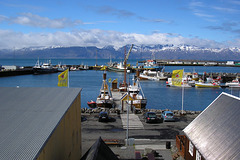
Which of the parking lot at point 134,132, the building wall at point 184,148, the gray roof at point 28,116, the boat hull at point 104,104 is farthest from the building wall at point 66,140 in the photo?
the boat hull at point 104,104

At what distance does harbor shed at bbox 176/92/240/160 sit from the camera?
37.4ft

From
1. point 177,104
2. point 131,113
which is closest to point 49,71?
point 177,104

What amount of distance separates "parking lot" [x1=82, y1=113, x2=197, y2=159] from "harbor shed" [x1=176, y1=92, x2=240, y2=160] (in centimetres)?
313

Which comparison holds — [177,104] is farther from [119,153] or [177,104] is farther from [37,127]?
[37,127]

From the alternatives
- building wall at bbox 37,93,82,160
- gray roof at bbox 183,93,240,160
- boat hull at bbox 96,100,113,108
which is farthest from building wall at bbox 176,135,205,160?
boat hull at bbox 96,100,113,108

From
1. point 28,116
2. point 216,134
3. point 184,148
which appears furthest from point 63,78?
point 216,134

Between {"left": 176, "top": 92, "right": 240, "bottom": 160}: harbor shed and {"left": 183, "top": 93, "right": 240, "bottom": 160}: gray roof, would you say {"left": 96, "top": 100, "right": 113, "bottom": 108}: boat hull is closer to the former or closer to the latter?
{"left": 176, "top": 92, "right": 240, "bottom": 160}: harbor shed

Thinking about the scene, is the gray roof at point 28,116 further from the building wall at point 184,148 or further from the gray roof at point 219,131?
the building wall at point 184,148

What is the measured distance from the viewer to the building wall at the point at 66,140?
9727 millimetres

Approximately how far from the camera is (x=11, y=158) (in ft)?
25.3

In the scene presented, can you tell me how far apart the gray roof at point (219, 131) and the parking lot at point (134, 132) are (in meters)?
4.34

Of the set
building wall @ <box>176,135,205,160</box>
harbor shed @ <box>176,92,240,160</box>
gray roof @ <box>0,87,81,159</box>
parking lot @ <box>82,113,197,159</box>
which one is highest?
gray roof @ <box>0,87,81,159</box>

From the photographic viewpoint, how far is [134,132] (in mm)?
21547

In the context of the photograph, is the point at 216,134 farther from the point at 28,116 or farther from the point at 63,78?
the point at 63,78
